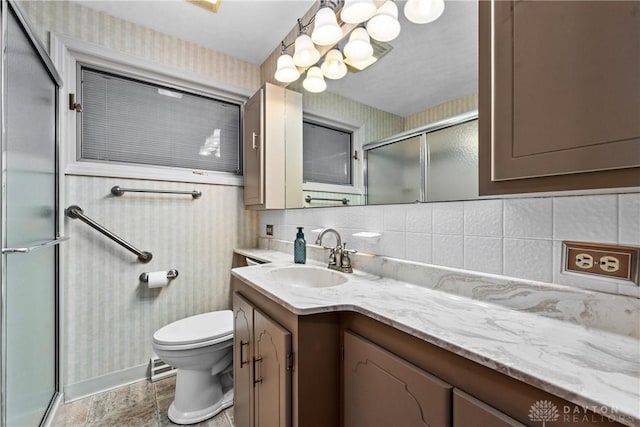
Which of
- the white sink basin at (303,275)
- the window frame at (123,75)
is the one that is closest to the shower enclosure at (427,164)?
the white sink basin at (303,275)

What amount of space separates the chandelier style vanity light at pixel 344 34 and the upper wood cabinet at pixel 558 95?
0.57 meters

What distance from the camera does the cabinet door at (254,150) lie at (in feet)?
6.18

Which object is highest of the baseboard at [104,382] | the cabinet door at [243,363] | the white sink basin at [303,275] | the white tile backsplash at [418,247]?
the white tile backsplash at [418,247]

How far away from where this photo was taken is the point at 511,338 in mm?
611

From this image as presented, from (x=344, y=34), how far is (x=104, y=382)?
256 centimetres

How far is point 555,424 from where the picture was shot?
0.45 m

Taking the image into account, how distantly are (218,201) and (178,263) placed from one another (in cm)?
55

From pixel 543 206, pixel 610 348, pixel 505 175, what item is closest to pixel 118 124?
pixel 505 175

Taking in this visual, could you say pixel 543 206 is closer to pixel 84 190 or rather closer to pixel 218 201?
pixel 218 201

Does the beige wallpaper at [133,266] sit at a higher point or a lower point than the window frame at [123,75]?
lower

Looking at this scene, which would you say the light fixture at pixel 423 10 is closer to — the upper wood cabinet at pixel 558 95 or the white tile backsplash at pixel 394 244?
the upper wood cabinet at pixel 558 95

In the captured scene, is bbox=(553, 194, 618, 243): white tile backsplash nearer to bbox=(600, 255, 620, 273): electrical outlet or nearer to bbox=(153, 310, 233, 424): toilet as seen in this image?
bbox=(600, 255, 620, 273): electrical outlet

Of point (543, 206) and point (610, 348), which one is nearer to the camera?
point (610, 348)

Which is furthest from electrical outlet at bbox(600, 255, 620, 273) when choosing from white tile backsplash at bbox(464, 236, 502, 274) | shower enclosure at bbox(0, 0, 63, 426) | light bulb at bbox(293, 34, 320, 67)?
shower enclosure at bbox(0, 0, 63, 426)
